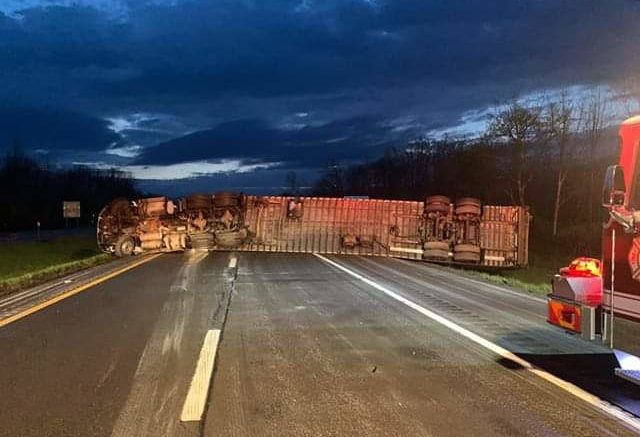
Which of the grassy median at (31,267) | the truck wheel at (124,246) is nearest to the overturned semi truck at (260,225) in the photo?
the truck wheel at (124,246)

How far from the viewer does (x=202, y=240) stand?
1068 inches

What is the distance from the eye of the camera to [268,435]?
5.27 meters

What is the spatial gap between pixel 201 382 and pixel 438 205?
19.6 m

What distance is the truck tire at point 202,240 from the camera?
27.0 metres

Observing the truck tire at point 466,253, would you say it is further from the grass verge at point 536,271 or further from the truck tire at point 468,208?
the truck tire at point 468,208

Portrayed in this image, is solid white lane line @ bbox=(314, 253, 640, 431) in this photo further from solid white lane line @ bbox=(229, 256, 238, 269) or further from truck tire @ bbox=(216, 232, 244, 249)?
truck tire @ bbox=(216, 232, 244, 249)

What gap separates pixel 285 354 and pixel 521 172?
171 feet

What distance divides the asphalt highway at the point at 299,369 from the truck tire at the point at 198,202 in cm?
1343

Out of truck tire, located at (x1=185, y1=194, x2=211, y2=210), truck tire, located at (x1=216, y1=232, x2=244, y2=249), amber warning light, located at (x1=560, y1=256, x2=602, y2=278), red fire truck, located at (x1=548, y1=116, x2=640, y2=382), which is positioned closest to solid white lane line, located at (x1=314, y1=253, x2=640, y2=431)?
red fire truck, located at (x1=548, y1=116, x2=640, y2=382)

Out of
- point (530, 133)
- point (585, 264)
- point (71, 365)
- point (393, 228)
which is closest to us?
point (585, 264)

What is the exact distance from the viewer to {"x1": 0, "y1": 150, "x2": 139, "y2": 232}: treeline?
289ft

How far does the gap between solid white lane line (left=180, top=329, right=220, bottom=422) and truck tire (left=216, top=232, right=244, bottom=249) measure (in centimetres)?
1789

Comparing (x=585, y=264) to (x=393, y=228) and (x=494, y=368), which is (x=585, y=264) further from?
(x=393, y=228)

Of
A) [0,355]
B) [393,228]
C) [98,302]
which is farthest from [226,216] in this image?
[0,355]
